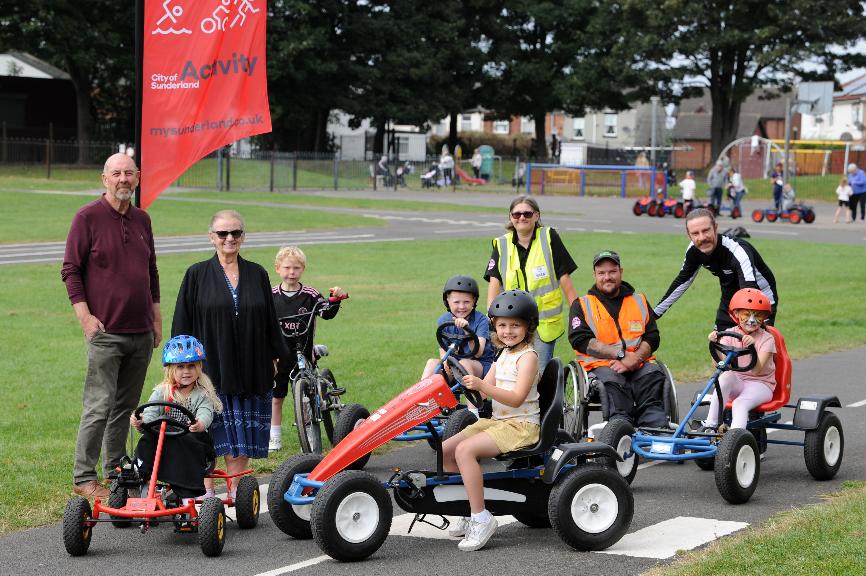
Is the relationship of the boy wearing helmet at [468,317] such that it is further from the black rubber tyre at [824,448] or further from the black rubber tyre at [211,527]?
the black rubber tyre at [211,527]

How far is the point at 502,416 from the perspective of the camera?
7484 mm

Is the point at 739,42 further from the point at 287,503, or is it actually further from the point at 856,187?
the point at 287,503

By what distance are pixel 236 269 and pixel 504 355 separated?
6.18ft

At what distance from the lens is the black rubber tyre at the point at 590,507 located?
7199 mm

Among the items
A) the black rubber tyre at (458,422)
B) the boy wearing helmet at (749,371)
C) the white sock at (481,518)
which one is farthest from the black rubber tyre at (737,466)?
the white sock at (481,518)

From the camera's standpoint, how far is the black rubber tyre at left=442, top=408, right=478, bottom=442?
26.6 feet

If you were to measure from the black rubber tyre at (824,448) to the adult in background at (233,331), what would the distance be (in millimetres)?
3761

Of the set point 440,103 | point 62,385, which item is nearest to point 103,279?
point 62,385

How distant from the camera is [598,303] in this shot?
31.5 ft

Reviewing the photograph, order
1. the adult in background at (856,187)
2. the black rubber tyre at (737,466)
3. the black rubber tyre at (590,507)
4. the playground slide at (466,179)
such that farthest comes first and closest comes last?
the playground slide at (466,179)
the adult in background at (856,187)
the black rubber tyre at (737,466)
the black rubber tyre at (590,507)

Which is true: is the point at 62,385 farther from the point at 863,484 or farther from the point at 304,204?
the point at 304,204

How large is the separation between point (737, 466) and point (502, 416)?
1.83 m

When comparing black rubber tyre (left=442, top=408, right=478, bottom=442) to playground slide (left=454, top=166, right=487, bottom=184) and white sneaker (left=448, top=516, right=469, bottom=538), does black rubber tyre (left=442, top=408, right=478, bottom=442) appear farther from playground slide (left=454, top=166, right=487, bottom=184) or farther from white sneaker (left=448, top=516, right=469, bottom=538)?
playground slide (left=454, top=166, right=487, bottom=184)

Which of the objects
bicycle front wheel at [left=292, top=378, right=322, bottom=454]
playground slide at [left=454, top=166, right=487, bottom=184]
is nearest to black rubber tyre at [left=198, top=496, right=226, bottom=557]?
bicycle front wheel at [left=292, top=378, right=322, bottom=454]
